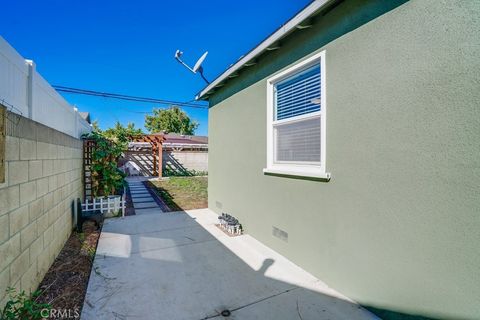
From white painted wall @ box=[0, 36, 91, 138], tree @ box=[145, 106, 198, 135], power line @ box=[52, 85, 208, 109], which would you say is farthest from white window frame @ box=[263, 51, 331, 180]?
tree @ box=[145, 106, 198, 135]

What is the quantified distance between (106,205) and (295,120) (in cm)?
508

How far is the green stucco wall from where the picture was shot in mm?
1599

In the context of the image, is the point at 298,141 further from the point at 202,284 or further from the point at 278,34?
the point at 202,284

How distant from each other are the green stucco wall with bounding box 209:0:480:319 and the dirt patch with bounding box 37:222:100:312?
278 centimetres

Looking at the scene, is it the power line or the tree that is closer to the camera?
the power line

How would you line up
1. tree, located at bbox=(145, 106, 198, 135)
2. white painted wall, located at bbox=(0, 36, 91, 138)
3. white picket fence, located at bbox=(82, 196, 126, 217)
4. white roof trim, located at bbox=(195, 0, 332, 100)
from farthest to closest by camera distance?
tree, located at bbox=(145, 106, 198, 135), white picket fence, located at bbox=(82, 196, 126, 217), white roof trim, located at bbox=(195, 0, 332, 100), white painted wall, located at bbox=(0, 36, 91, 138)

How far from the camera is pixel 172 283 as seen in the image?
2.72m

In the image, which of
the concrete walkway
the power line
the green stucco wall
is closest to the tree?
the power line

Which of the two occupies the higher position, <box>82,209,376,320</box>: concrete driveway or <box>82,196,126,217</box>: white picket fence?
<box>82,196,126,217</box>: white picket fence

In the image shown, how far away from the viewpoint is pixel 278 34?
3283 mm

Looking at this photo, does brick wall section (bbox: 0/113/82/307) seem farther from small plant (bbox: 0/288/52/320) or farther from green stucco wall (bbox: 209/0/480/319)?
green stucco wall (bbox: 209/0/480/319)

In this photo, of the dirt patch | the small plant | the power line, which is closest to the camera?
the small plant

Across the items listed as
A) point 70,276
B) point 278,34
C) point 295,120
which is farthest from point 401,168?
point 70,276

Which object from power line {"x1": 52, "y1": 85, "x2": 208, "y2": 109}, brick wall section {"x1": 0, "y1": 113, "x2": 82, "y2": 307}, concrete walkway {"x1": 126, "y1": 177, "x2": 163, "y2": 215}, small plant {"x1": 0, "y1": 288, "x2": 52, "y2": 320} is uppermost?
power line {"x1": 52, "y1": 85, "x2": 208, "y2": 109}
